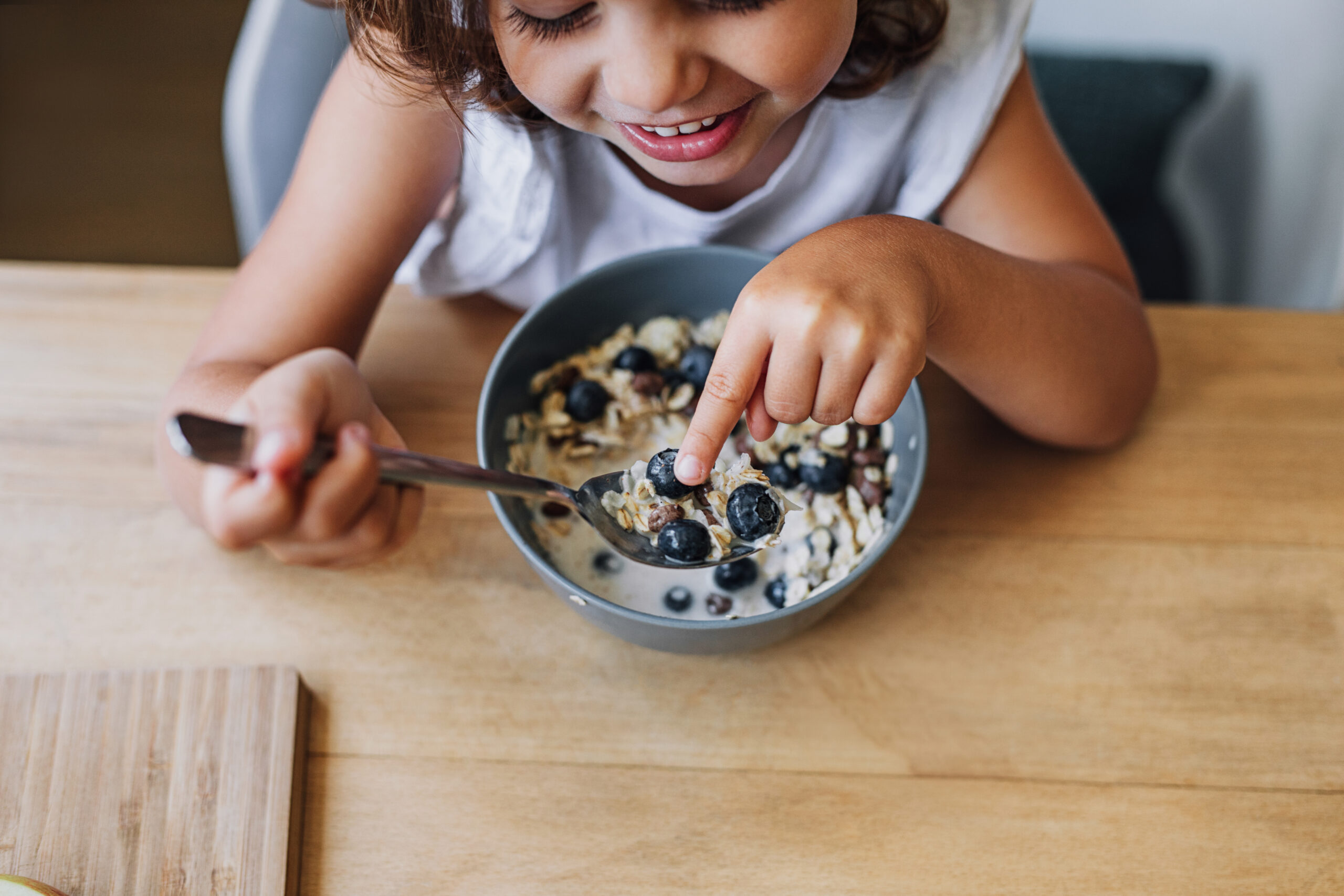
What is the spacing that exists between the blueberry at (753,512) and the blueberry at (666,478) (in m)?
0.03

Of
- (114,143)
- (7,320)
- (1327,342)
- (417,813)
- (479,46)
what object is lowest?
(114,143)

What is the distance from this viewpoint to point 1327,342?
762 millimetres

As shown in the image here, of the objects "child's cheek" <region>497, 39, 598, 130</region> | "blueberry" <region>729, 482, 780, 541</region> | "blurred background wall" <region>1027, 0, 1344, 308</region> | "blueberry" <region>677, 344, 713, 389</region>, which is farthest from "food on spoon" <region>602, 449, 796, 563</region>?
"blurred background wall" <region>1027, 0, 1344, 308</region>

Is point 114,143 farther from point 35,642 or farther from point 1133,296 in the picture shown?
point 1133,296

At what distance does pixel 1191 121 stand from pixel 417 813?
136 cm

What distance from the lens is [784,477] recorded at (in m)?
A: 0.65

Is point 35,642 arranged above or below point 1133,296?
below

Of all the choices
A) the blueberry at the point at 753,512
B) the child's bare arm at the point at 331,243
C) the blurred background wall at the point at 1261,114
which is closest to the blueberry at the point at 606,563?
the blueberry at the point at 753,512

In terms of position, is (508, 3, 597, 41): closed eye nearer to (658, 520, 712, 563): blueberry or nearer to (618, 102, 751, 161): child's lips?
(618, 102, 751, 161): child's lips

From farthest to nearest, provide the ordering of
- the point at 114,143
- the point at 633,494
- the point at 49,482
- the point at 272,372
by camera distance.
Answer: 1. the point at 114,143
2. the point at 49,482
3. the point at 633,494
4. the point at 272,372

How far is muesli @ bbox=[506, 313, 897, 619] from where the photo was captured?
1.99ft

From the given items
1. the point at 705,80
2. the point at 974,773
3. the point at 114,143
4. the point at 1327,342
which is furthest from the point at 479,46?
the point at 114,143

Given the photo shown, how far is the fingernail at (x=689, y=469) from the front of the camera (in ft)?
1.71

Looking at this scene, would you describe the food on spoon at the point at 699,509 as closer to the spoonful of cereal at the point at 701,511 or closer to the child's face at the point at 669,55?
the spoonful of cereal at the point at 701,511
